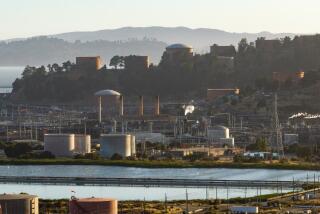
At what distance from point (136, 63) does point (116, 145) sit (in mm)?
29885

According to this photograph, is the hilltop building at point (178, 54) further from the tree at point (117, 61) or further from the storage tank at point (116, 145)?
the storage tank at point (116, 145)

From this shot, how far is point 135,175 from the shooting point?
1608 inches

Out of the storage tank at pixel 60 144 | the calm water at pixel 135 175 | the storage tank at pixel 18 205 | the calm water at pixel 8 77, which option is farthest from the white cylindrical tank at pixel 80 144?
the calm water at pixel 8 77

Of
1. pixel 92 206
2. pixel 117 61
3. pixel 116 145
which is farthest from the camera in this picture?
pixel 117 61

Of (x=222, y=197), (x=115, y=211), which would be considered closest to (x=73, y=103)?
(x=222, y=197)

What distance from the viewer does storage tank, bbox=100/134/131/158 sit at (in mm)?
46344

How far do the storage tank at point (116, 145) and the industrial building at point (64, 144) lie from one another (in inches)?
44.8

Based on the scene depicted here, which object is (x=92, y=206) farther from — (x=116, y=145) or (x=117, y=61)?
(x=117, y=61)

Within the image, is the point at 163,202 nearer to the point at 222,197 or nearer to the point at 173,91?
the point at 222,197

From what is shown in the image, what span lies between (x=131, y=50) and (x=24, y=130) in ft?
363

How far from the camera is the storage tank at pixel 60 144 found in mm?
47344

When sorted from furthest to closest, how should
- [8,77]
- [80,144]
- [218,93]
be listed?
[8,77] → [218,93] → [80,144]

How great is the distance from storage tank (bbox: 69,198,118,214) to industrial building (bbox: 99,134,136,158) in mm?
20917

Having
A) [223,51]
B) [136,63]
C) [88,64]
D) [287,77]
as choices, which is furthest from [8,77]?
[287,77]
